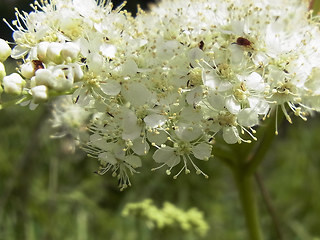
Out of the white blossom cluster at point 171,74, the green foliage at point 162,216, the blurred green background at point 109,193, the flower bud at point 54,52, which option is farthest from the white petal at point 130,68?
the blurred green background at point 109,193

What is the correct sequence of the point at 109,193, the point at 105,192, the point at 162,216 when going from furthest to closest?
the point at 109,193 → the point at 105,192 → the point at 162,216

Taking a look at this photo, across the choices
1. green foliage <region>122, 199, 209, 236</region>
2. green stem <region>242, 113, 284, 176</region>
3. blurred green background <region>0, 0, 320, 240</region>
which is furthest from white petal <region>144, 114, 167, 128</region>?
blurred green background <region>0, 0, 320, 240</region>

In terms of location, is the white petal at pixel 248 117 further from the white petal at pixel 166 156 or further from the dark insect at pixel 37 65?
the dark insect at pixel 37 65

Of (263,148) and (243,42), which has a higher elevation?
(243,42)

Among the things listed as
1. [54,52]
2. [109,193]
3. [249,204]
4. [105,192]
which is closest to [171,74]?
[54,52]

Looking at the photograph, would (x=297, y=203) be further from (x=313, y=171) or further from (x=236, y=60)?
(x=236, y=60)

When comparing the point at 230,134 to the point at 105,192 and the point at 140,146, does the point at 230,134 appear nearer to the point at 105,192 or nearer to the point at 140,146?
the point at 140,146

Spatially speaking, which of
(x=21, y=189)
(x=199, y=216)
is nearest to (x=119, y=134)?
(x=199, y=216)
